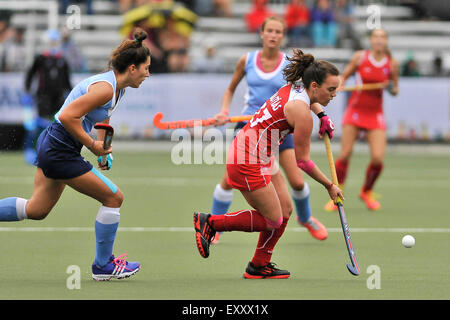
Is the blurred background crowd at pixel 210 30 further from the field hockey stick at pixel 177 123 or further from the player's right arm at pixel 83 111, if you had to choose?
the player's right arm at pixel 83 111

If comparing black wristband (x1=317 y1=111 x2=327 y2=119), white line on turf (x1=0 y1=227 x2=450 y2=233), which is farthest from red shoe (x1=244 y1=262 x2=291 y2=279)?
white line on turf (x1=0 y1=227 x2=450 y2=233)

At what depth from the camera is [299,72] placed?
646 centimetres

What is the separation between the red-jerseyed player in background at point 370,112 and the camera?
35.8 feet

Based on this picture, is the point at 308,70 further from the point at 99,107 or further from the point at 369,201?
the point at 369,201

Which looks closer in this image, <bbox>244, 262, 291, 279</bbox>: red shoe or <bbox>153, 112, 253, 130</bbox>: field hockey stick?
<bbox>244, 262, 291, 279</bbox>: red shoe

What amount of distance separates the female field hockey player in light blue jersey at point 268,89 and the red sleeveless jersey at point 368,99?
2.64 m

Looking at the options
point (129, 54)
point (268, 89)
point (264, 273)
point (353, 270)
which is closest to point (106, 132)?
point (129, 54)

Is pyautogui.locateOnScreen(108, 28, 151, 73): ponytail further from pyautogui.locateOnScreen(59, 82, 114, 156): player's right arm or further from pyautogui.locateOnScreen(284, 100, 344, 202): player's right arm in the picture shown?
pyautogui.locateOnScreen(284, 100, 344, 202): player's right arm

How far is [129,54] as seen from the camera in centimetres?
636

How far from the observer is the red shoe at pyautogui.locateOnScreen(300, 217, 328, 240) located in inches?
336

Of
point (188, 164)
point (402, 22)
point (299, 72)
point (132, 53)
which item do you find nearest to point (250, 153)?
point (299, 72)

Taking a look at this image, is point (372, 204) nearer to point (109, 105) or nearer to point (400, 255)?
point (400, 255)

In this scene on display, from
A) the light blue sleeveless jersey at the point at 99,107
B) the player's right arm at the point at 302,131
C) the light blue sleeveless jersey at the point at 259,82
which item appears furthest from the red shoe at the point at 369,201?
the light blue sleeveless jersey at the point at 99,107

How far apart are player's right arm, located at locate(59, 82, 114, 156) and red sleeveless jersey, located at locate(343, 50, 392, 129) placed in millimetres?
A: 5337
